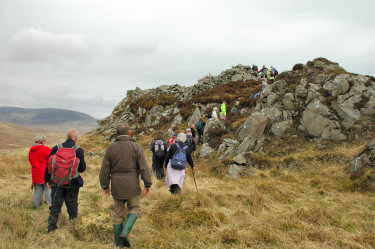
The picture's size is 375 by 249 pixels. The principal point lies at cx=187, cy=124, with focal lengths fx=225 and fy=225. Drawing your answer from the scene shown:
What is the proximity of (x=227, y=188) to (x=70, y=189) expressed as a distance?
5.92 metres

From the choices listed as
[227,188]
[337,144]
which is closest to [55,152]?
[227,188]

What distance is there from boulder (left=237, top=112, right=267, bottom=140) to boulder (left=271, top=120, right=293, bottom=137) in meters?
0.75

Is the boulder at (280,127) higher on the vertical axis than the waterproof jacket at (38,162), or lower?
higher

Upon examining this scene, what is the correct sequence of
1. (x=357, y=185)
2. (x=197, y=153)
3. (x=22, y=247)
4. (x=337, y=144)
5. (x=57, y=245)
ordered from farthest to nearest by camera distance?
(x=197, y=153) → (x=337, y=144) → (x=357, y=185) → (x=57, y=245) → (x=22, y=247)

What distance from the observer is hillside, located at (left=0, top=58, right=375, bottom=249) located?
492 centimetres

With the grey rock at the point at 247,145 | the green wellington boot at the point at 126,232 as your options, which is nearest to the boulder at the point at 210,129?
the grey rock at the point at 247,145

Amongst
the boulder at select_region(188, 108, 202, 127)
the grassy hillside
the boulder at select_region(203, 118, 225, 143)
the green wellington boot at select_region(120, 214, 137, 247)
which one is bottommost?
the grassy hillside

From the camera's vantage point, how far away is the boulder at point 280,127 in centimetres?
1394

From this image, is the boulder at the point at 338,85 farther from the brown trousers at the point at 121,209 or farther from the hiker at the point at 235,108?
the brown trousers at the point at 121,209

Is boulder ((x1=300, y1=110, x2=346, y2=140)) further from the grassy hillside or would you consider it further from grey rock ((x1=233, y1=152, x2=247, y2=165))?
grey rock ((x1=233, y1=152, x2=247, y2=165))

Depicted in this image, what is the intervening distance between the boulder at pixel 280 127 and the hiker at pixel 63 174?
38.8ft

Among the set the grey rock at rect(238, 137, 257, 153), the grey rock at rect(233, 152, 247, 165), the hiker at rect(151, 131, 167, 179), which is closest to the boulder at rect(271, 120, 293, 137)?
the grey rock at rect(238, 137, 257, 153)

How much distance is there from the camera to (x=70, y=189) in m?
5.38

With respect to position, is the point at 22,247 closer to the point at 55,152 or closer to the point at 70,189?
the point at 70,189
